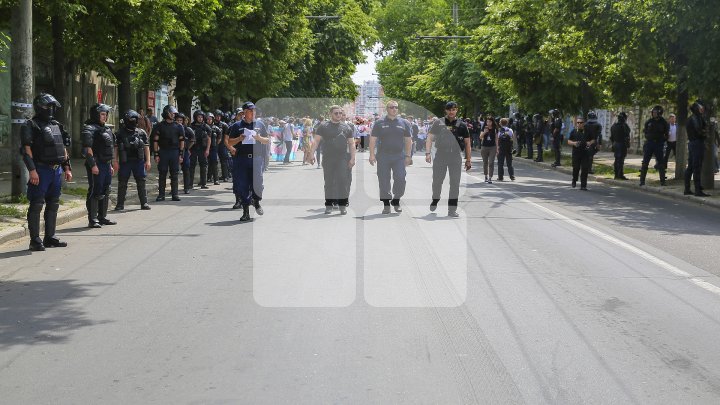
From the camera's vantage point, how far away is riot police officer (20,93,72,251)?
10.9 metres

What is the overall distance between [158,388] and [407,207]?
10.8 metres

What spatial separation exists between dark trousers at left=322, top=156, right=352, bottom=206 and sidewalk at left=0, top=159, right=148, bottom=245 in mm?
3737

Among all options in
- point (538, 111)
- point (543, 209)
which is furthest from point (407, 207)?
point (538, 111)

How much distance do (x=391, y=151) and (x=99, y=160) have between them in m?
4.31

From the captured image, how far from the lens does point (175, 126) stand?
17328 millimetres

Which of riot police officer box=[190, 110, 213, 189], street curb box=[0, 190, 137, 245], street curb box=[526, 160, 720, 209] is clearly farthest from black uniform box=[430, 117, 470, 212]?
riot police officer box=[190, 110, 213, 189]

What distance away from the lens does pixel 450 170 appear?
14.6 meters

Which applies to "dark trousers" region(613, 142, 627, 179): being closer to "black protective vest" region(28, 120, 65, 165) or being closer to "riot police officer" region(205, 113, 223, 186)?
"riot police officer" region(205, 113, 223, 186)

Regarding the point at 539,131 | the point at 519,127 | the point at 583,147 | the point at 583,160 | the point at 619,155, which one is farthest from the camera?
the point at 519,127

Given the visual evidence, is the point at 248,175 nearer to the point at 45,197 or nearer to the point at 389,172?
the point at 389,172

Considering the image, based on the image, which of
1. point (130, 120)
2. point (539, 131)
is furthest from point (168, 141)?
point (539, 131)

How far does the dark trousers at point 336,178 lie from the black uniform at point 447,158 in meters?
1.39

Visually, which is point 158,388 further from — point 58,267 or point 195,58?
point 195,58

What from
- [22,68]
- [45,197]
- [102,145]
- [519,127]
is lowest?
[45,197]
